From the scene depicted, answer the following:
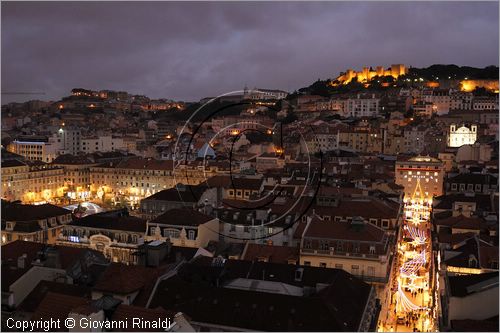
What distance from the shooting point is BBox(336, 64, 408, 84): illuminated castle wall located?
128375mm

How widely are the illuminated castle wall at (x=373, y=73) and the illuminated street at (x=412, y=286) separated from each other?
92420mm

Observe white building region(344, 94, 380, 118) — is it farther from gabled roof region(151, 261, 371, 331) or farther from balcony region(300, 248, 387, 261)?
gabled roof region(151, 261, 371, 331)

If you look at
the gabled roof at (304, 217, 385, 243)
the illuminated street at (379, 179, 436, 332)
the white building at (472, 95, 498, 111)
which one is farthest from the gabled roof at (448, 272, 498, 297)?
the white building at (472, 95, 498, 111)

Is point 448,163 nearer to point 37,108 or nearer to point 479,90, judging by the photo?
point 479,90

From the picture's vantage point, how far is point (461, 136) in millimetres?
70875

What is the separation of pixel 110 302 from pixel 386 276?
12.1m

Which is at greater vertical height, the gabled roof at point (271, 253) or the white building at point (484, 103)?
the white building at point (484, 103)

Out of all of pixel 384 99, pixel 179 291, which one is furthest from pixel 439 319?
pixel 384 99

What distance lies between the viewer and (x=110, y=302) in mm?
13906

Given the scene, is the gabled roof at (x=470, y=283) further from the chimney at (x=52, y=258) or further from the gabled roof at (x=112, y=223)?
the gabled roof at (x=112, y=223)

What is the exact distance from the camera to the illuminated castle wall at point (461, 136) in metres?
70.3

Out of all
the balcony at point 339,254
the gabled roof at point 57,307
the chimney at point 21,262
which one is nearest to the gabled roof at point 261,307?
the gabled roof at point 57,307

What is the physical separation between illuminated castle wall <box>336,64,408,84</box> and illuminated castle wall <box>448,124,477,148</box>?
2259 inches

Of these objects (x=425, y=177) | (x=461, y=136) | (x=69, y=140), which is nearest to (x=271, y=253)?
(x=425, y=177)
